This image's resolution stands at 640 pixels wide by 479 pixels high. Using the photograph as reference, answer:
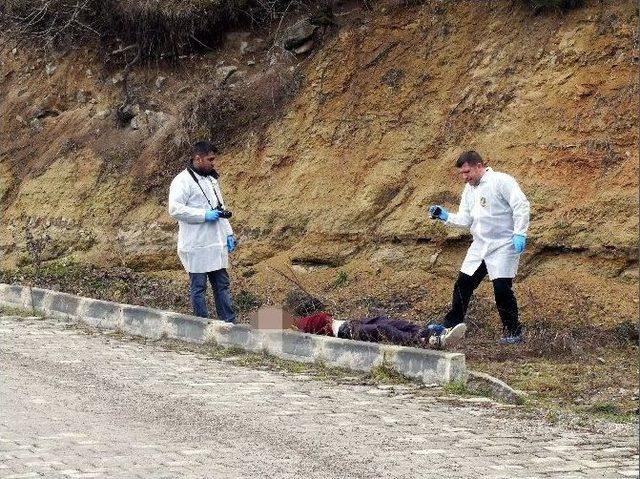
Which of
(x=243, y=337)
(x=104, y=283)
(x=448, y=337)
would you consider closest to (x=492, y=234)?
(x=448, y=337)

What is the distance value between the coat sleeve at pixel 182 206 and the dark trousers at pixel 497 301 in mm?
2427

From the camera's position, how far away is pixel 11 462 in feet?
24.9

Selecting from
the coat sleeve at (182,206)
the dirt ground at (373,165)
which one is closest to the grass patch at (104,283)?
the dirt ground at (373,165)

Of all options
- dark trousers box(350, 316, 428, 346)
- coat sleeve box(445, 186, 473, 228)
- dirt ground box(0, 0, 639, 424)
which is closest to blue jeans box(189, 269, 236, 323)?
dirt ground box(0, 0, 639, 424)

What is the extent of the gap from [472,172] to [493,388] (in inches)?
113

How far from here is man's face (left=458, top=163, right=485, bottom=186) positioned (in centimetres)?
1222

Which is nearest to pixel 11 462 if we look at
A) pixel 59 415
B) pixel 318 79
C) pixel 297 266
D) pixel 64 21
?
pixel 59 415

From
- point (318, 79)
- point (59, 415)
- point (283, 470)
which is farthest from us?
point (318, 79)

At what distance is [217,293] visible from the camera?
12906mm

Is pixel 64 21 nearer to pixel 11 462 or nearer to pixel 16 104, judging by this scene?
pixel 16 104

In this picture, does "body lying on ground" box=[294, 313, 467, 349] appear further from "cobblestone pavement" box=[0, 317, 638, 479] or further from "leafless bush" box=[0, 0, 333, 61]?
"leafless bush" box=[0, 0, 333, 61]

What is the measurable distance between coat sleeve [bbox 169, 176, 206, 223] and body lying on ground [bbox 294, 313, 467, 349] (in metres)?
1.75

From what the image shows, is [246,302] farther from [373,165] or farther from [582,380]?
[582,380]

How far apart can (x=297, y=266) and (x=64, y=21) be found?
6.15 metres
